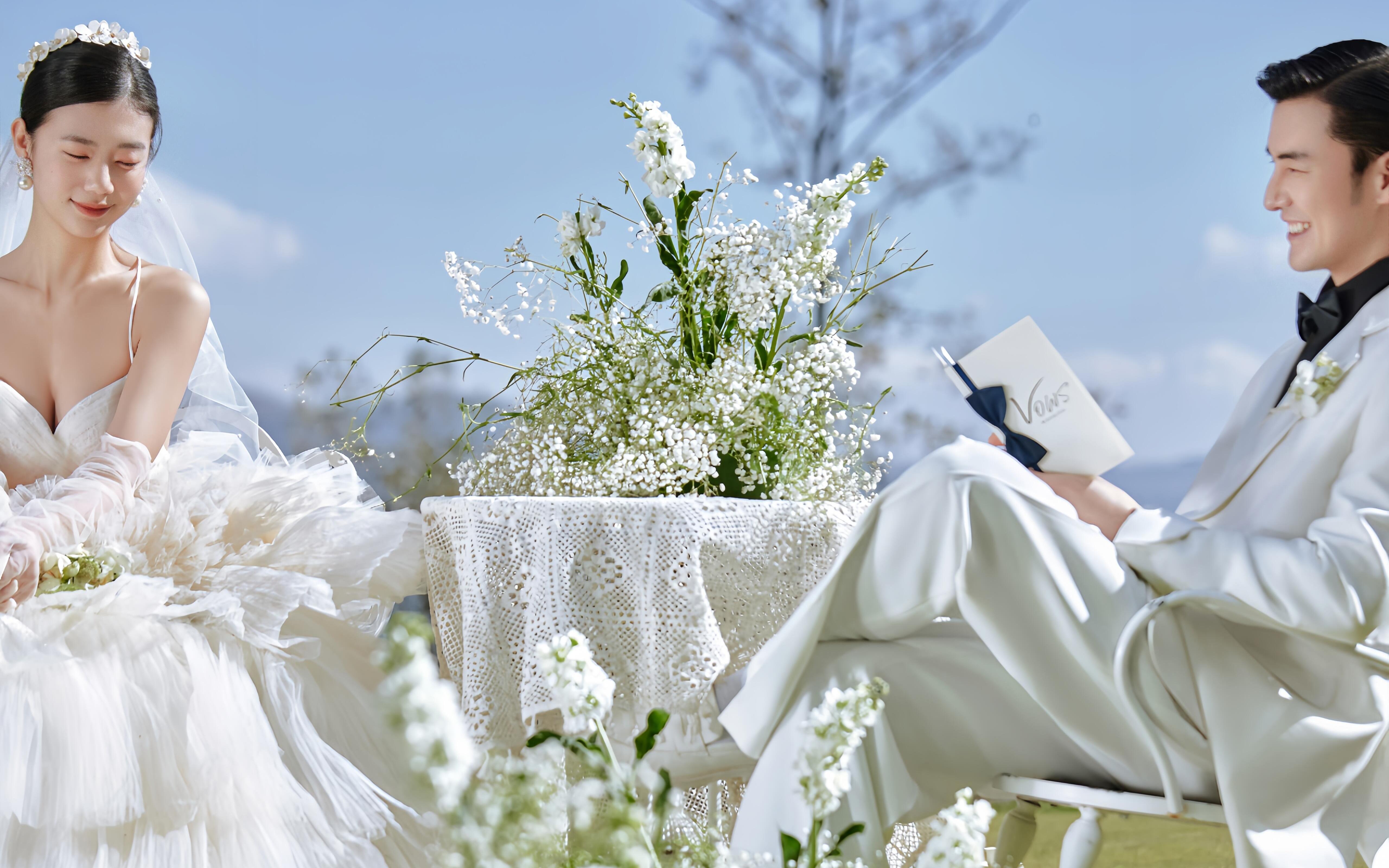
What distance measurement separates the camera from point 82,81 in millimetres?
1589

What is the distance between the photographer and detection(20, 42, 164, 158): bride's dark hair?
1.59 m

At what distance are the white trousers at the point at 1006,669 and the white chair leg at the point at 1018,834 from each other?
0.26 metres

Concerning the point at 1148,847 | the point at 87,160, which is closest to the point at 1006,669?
the point at 87,160

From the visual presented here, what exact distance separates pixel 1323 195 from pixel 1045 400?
1.50ft

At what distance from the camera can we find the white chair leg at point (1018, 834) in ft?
4.72

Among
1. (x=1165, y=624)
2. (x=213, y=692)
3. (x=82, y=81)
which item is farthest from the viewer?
(x=82, y=81)

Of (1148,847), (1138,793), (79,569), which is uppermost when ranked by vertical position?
(79,569)

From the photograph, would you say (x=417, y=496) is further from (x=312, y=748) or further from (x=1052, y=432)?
(x=1052, y=432)

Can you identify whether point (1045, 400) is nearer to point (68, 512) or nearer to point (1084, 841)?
point (1084, 841)

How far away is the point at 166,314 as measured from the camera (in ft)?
5.37

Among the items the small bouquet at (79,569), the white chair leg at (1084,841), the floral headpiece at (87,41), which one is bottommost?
the white chair leg at (1084,841)

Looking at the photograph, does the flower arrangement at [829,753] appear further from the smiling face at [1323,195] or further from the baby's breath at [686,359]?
the smiling face at [1323,195]

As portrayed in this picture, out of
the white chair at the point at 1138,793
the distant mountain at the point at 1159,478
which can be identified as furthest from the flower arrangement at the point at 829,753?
the distant mountain at the point at 1159,478

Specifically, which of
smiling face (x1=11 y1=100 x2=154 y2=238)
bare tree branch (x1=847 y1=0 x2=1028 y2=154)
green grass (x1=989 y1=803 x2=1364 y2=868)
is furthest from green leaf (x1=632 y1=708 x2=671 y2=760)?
bare tree branch (x1=847 y1=0 x2=1028 y2=154)
